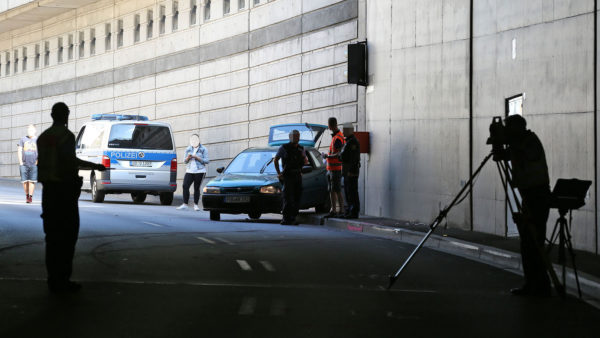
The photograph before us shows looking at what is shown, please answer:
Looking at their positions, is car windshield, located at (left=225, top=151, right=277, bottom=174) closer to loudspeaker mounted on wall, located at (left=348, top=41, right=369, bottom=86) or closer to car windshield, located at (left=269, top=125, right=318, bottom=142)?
car windshield, located at (left=269, top=125, right=318, bottom=142)

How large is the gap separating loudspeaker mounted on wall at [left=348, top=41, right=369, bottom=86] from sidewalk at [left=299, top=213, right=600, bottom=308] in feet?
11.3

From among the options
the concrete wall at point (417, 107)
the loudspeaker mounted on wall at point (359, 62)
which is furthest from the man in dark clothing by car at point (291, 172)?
the loudspeaker mounted on wall at point (359, 62)

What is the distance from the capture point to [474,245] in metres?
13.4

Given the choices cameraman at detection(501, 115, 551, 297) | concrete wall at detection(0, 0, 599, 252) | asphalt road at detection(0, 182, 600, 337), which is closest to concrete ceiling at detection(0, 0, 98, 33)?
concrete wall at detection(0, 0, 599, 252)

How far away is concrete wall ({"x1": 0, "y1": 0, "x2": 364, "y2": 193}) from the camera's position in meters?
26.1

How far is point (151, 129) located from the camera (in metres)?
25.1

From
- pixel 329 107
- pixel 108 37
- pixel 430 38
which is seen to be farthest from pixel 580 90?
pixel 108 37

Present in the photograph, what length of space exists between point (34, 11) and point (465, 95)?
3198cm

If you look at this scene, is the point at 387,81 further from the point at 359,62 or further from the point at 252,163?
the point at 252,163

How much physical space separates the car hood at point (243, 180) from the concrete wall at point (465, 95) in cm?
248

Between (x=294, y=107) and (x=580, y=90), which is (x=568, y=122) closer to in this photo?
(x=580, y=90)

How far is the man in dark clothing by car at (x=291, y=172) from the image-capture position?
61.3 feet

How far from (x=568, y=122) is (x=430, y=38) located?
552 centimetres

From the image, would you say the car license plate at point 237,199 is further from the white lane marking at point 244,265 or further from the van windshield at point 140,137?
the white lane marking at point 244,265
